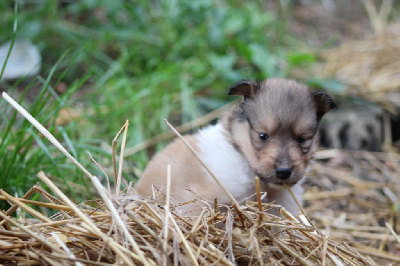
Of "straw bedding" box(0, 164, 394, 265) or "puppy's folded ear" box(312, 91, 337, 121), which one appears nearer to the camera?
"straw bedding" box(0, 164, 394, 265)

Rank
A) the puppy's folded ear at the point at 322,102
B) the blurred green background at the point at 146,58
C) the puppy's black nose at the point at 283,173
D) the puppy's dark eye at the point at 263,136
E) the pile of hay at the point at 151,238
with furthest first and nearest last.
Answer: the blurred green background at the point at 146,58, the puppy's folded ear at the point at 322,102, the puppy's dark eye at the point at 263,136, the puppy's black nose at the point at 283,173, the pile of hay at the point at 151,238

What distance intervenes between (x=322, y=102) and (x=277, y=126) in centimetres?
47

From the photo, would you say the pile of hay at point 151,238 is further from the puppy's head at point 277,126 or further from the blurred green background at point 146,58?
the blurred green background at point 146,58

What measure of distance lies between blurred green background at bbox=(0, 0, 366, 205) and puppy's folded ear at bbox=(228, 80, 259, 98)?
1671 millimetres

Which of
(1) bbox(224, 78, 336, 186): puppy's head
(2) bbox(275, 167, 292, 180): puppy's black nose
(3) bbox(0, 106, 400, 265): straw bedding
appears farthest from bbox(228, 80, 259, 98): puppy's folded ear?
(3) bbox(0, 106, 400, 265): straw bedding

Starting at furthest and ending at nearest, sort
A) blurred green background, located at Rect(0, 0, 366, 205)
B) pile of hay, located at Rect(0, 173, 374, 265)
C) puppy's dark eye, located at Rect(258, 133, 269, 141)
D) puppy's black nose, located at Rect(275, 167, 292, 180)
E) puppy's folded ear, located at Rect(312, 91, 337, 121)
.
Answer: blurred green background, located at Rect(0, 0, 366, 205) < puppy's folded ear, located at Rect(312, 91, 337, 121) < puppy's dark eye, located at Rect(258, 133, 269, 141) < puppy's black nose, located at Rect(275, 167, 292, 180) < pile of hay, located at Rect(0, 173, 374, 265)

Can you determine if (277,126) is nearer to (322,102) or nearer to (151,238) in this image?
(322,102)

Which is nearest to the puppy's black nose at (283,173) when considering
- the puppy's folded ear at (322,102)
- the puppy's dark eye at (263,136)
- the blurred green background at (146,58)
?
the puppy's dark eye at (263,136)

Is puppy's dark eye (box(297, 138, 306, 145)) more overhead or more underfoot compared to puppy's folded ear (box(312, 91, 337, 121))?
more underfoot

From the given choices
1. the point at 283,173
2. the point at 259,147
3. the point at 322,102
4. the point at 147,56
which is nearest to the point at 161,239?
the point at 283,173

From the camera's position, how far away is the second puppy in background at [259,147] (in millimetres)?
3213

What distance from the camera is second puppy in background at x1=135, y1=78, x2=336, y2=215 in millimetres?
3213

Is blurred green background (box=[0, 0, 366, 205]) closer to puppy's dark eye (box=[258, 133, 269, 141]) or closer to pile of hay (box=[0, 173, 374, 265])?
puppy's dark eye (box=[258, 133, 269, 141])

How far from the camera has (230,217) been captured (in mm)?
2650
